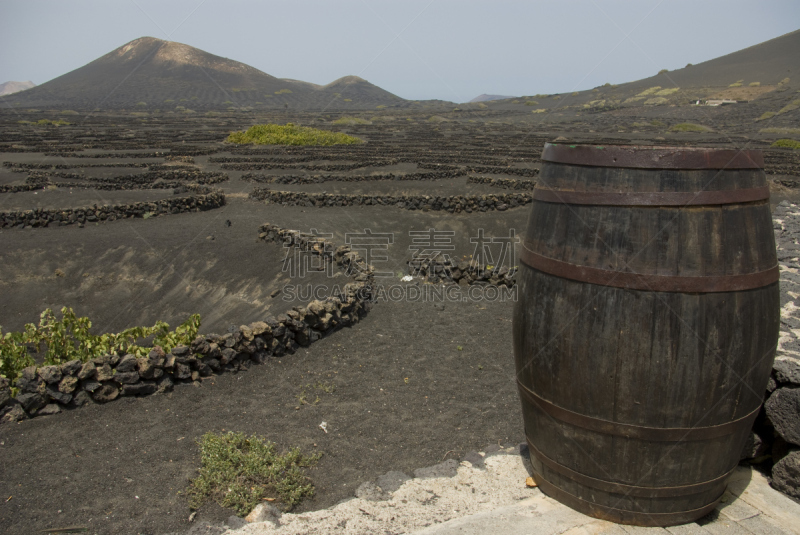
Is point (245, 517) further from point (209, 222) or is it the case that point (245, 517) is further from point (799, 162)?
point (799, 162)

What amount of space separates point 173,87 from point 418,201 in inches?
6251

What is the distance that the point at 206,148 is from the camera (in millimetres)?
37031

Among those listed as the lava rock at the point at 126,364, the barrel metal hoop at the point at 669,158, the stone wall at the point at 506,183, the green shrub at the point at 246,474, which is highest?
the barrel metal hoop at the point at 669,158

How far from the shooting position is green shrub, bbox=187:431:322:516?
3820 mm

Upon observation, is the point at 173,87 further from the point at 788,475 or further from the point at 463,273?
the point at 788,475

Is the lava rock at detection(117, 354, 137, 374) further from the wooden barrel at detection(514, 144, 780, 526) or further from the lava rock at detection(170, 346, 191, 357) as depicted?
the wooden barrel at detection(514, 144, 780, 526)

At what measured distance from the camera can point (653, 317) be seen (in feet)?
9.25

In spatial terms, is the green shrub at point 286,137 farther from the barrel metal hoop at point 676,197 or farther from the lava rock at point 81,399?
the barrel metal hoop at point 676,197

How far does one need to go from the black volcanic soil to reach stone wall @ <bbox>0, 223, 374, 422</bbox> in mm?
144

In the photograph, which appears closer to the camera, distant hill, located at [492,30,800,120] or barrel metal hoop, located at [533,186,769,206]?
barrel metal hoop, located at [533,186,769,206]

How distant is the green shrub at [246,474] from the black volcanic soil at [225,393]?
116 millimetres

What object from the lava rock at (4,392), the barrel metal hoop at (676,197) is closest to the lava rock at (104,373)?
the lava rock at (4,392)

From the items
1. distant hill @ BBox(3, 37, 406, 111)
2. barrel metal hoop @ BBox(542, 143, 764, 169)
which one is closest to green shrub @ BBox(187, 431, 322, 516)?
barrel metal hoop @ BBox(542, 143, 764, 169)

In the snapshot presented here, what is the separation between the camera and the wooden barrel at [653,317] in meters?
2.79
